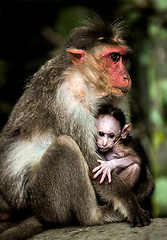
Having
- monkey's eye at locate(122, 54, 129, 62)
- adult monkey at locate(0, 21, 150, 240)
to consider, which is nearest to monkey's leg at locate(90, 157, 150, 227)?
adult monkey at locate(0, 21, 150, 240)

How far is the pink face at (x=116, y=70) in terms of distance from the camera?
6.27 metres

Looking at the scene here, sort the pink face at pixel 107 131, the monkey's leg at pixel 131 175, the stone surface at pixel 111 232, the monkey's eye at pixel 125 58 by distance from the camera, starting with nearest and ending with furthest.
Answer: the stone surface at pixel 111 232 < the monkey's leg at pixel 131 175 < the pink face at pixel 107 131 < the monkey's eye at pixel 125 58

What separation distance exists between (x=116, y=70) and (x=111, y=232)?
250 cm

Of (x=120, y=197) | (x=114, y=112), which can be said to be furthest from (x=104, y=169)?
(x=114, y=112)

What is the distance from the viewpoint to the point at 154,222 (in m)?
5.66

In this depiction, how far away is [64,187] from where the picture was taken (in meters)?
5.68

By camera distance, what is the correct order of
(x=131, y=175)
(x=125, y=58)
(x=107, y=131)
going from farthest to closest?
(x=125, y=58)
(x=107, y=131)
(x=131, y=175)

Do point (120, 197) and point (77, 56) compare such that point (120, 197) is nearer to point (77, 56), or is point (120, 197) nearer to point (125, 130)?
point (125, 130)

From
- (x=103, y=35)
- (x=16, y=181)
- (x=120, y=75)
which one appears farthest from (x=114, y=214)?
(x=103, y=35)

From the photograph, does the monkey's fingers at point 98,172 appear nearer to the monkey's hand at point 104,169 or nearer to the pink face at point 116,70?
the monkey's hand at point 104,169

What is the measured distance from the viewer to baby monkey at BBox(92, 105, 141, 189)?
602 cm

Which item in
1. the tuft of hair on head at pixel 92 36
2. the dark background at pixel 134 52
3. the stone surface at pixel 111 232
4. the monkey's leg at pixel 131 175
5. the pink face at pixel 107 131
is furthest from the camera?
the dark background at pixel 134 52

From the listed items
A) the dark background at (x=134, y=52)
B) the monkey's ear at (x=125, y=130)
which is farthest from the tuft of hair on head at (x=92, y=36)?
the dark background at (x=134, y=52)

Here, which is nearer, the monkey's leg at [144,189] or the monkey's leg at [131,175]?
the monkey's leg at [131,175]
